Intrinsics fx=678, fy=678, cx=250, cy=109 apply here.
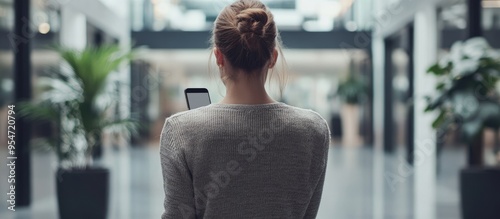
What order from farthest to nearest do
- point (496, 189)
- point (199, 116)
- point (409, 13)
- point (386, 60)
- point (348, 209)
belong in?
1. point (386, 60)
2. point (409, 13)
3. point (348, 209)
4. point (496, 189)
5. point (199, 116)

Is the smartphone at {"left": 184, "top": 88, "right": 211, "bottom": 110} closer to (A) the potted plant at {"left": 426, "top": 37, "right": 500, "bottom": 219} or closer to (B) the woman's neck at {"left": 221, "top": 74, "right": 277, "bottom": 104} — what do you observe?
(B) the woman's neck at {"left": 221, "top": 74, "right": 277, "bottom": 104}

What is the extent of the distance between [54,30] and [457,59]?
5.11 metres

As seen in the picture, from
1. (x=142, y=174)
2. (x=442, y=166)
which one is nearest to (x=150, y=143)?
(x=142, y=174)

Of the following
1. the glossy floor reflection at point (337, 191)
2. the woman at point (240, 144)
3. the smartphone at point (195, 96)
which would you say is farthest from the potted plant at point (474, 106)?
the woman at point (240, 144)

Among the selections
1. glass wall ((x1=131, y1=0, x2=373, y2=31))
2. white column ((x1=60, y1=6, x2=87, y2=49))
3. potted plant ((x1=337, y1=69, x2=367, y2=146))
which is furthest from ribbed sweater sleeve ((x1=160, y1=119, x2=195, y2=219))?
potted plant ((x1=337, y1=69, x2=367, y2=146))

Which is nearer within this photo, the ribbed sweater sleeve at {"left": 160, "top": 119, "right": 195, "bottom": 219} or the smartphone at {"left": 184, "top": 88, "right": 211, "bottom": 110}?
the ribbed sweater sleeve at {"left": 160, "top": 119, "right": 195, "bottom": 219}

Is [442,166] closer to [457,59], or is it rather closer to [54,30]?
[457,59]

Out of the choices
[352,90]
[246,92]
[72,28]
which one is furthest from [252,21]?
[352,90]

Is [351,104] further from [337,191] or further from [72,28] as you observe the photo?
[337,191]

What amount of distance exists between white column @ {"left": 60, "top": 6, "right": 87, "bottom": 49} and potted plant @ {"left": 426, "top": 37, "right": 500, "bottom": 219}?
208 inches

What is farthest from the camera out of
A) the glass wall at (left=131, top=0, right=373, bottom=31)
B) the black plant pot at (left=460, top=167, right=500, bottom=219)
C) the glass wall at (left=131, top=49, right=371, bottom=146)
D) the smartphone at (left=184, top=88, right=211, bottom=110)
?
the glass wall at (left=131, top=49, right=371, bottom=146)

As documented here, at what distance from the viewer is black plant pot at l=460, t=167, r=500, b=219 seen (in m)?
5.73

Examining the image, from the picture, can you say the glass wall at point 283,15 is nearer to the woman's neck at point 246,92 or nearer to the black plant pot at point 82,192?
the black plant pot at point 82,192

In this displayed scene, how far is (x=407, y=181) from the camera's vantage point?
9414mm
